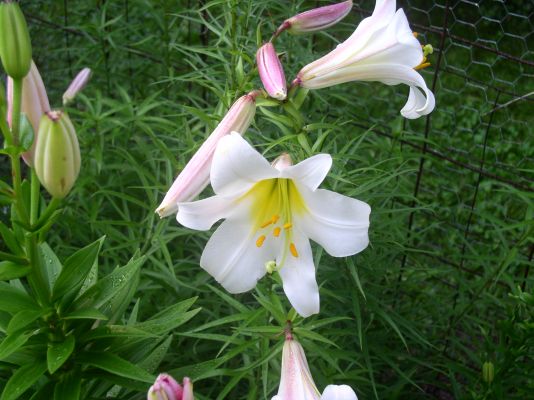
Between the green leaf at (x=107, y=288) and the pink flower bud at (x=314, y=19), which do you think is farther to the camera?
the pink flower bud at (x=314, y=19)

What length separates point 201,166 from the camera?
98 cm

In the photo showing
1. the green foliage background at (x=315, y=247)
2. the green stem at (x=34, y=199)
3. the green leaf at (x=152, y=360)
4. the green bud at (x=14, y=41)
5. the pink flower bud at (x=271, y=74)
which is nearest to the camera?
the green bud at (x=14, y=41)

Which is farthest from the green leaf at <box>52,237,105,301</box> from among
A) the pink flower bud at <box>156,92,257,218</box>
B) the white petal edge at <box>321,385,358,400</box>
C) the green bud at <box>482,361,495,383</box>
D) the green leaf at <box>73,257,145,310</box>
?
the green bud at <box>482,361,495,383</box>

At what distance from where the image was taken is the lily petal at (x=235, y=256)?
106cm

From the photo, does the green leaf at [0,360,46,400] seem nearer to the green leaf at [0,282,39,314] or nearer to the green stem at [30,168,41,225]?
the green leaf at [0,282,39,314]

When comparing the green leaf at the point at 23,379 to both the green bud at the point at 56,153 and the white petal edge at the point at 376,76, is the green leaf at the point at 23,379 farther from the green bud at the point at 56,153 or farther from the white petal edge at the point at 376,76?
the white petal edge at the point at 376,76

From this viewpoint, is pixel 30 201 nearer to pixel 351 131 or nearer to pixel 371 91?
pixel 351 131

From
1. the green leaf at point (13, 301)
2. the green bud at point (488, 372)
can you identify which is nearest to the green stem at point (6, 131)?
the green leaf at point (13, 301)

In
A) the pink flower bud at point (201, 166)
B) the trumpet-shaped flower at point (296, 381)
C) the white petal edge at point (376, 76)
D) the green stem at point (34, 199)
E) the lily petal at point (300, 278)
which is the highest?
the green stem at point (34, 199)

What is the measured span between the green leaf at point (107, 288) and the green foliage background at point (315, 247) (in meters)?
0.18

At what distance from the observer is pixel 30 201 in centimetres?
97

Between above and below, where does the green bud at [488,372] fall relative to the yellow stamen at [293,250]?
below

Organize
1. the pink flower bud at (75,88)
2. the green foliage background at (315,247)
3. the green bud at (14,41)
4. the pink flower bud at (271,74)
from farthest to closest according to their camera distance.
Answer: the pink flower bud at (75,88)
the green foliage background at (315,247)
the pink flower bud at (271,74)
the green bud at (14,41)

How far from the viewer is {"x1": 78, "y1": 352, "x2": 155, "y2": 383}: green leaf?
3.34ft
